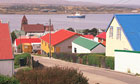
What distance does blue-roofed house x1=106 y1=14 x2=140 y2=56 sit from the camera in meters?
27.5

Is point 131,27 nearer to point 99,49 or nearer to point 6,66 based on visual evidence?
point 99,49

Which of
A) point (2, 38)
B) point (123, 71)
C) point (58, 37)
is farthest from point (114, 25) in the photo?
point (58, 37)

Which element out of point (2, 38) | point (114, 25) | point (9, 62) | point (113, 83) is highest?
point (114, 25)

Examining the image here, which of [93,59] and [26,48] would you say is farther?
[26,48]

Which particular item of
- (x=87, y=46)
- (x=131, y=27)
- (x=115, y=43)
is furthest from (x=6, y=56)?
(x=87, y=46)

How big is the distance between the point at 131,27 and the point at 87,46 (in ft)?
45.9

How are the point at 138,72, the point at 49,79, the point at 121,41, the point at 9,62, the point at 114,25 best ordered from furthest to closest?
the point at 114,25 < the point at 121,41 < the point at 138,72 < the point at 9,62 < the point at 49,79

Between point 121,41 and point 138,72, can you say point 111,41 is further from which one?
point 138,72

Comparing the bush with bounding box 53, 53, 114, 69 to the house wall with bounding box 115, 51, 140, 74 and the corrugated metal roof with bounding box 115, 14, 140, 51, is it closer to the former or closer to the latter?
the house wall with bounding box 115, 51, 140, 74

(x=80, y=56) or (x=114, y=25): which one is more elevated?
(x=114, y=25)

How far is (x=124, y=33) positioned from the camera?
29.0 m

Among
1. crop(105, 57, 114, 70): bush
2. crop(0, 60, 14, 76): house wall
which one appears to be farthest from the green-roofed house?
crop(0, 60, 14, 76): house wall

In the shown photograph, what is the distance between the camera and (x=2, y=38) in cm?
1920

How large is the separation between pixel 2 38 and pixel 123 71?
398 inches
